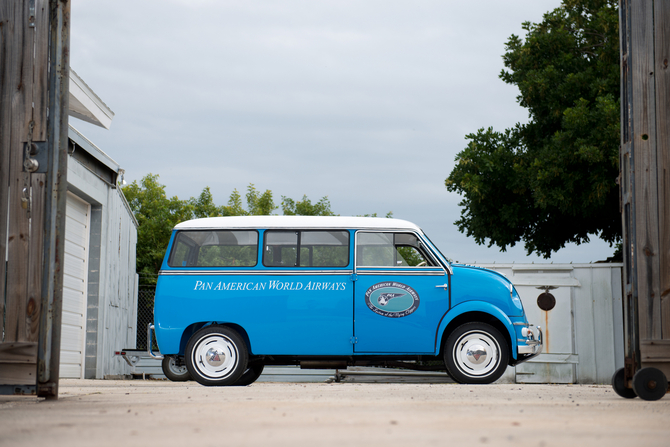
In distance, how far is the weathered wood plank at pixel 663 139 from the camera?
5.75 meters

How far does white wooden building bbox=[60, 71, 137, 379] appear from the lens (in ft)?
44.0

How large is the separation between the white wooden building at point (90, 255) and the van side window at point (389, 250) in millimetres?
5844

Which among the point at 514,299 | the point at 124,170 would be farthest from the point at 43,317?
the point at 124,170

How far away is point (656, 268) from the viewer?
580 centimetres

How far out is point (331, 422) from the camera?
12.9 feet

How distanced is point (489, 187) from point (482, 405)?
50.5ft

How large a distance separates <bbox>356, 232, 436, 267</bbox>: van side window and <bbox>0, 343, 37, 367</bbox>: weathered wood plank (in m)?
4.83

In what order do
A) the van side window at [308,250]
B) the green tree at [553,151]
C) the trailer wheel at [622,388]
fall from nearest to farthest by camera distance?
the trailer wheel at [622,388]
the van side window at [308,250]
the green tree at [553,151]

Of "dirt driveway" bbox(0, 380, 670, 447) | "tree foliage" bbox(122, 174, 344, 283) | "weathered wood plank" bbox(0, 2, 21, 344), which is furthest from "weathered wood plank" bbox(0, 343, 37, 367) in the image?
"tree foliage" bbox(122, 174, 344, 283)

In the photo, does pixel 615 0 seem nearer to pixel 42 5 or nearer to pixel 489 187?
pixel 489 187

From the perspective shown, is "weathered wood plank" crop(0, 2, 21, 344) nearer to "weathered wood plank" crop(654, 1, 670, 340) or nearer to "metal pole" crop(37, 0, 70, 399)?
"metal pole" crop(37, 0, 70, 399)

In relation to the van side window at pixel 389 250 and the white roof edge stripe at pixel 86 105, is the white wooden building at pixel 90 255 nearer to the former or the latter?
the white roof edge stripe at pixel 86 105

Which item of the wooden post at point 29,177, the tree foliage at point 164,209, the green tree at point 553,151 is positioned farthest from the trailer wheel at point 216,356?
the tree foliage at point 164,209

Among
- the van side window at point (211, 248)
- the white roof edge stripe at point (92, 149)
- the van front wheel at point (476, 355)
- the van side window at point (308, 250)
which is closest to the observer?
the van front wheel at point (476, 355)
